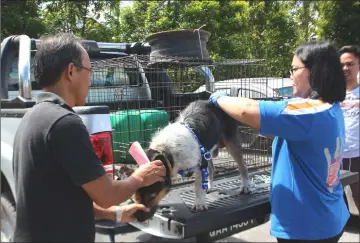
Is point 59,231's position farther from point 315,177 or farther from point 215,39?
point 215,39

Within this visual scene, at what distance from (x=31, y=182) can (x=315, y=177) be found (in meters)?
1.63

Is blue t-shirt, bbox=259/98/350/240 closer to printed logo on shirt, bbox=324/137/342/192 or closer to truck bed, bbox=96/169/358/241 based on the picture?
printed logo on shirt, bbox=324/137/342/192

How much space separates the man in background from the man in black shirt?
11.7 feet

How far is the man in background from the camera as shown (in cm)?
455

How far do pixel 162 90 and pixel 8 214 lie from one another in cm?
207

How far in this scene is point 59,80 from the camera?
1.82 metres

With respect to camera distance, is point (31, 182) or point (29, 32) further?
point (29, 32)

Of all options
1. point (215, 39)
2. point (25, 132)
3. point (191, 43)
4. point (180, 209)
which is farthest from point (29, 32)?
point (25, 132)

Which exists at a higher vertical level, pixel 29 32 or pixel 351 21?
pixel 351 21

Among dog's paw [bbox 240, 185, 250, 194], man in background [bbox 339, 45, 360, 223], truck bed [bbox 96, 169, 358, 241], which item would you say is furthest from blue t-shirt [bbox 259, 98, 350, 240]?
man in background [bbox 339, 45, 360, 223]

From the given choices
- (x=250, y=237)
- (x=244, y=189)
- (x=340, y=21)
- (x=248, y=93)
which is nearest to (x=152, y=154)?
(x=244, y=189)

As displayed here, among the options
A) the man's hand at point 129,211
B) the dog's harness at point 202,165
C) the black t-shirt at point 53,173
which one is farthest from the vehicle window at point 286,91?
the black t-shirt at point 53,173

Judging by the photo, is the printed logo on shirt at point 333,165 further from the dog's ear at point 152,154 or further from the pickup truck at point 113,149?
the dog's ear at point 152,154

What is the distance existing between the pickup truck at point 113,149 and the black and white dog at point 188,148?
0.77 feet
